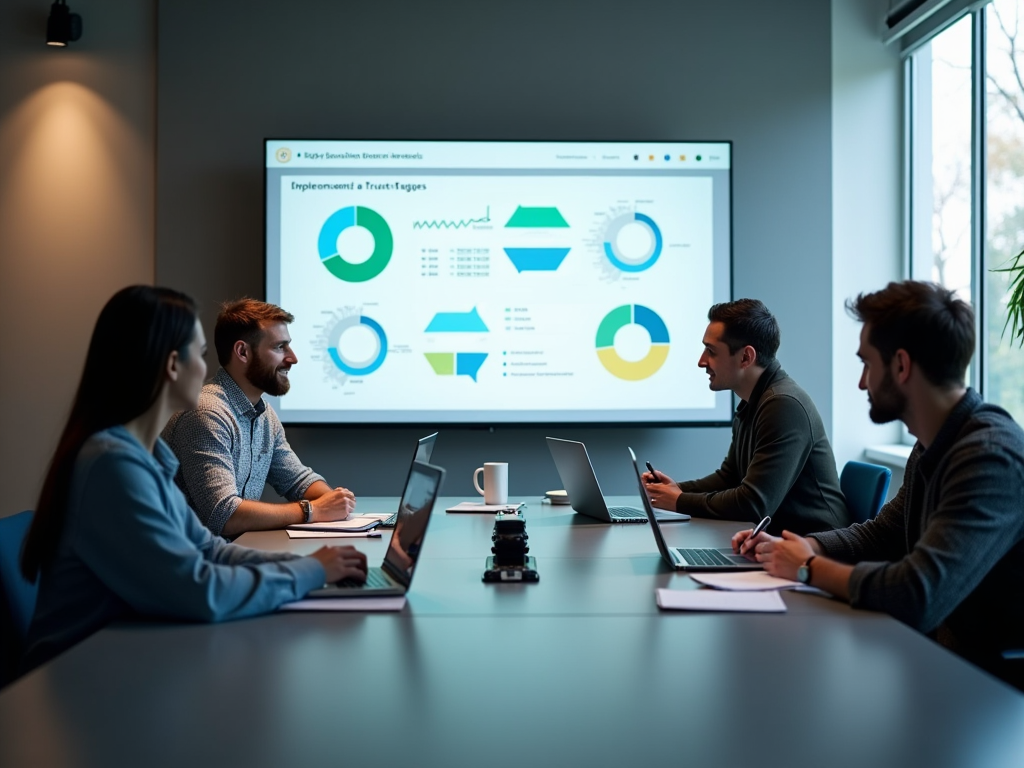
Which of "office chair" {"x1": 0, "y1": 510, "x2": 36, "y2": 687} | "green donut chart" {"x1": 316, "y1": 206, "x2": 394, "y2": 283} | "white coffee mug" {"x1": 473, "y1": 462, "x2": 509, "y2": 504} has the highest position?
"green donut chart" {"x1": 316, "y1": 206, "x2": 394, "y2": 283}

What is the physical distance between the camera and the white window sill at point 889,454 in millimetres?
4547

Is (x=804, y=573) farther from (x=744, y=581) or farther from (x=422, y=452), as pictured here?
(x=422, y=452)

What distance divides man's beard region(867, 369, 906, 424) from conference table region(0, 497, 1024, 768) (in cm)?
45

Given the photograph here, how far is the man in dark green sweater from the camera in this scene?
9.77ft

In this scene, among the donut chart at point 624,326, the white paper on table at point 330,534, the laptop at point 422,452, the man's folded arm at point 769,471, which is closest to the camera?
the laptop at point 422,452

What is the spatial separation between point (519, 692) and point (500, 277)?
3.46 meters

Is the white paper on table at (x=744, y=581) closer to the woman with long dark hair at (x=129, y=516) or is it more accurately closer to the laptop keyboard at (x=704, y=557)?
the laptop keyboard at (x=704, y=557)

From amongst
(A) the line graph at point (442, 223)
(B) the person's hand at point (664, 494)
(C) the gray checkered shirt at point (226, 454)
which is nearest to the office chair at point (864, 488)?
(B) the person's hand at point (664, 494)

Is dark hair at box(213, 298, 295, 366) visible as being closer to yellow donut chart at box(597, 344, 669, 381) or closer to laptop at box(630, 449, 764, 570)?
laptop at box(630, 449, 764, 570)

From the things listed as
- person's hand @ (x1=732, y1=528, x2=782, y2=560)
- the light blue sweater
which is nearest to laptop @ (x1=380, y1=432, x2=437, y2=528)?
the light blue sweater

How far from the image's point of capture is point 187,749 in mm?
1124

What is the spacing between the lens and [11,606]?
1919mm

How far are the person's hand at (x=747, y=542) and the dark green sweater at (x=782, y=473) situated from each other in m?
0.66

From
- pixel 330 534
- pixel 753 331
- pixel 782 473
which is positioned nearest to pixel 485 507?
pixel 330 534
